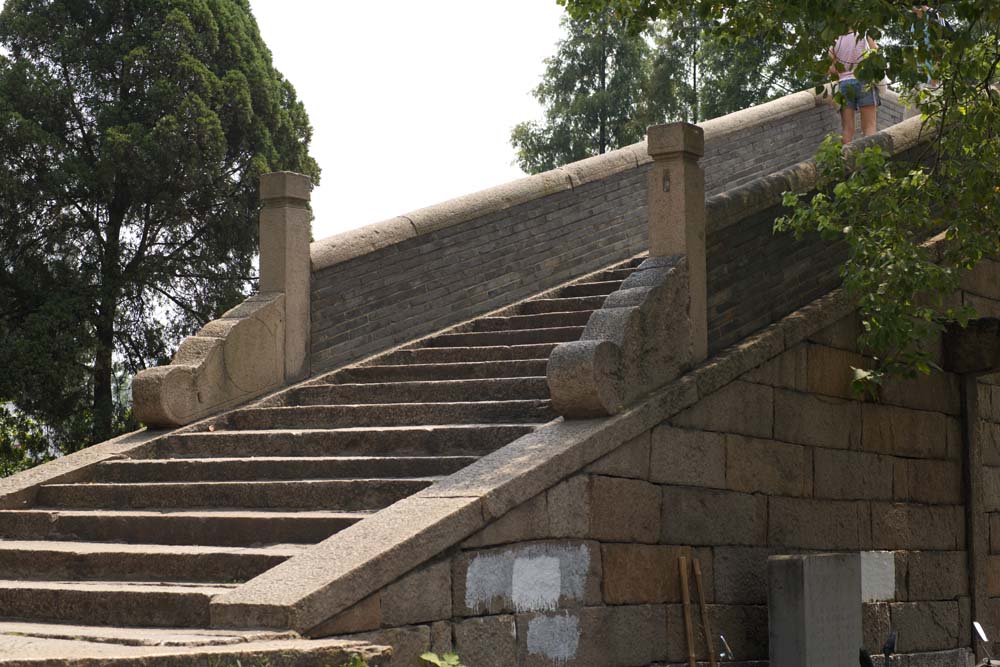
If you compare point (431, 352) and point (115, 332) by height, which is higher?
point (115, 332)

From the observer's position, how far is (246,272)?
750 inches

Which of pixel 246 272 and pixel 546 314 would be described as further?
pixel 246 272

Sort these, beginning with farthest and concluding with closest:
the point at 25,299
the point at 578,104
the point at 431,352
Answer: the point at 578,104 < the point at 25,299 < the point at 431,352

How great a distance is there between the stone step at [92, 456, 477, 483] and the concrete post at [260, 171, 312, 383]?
5.37 ft

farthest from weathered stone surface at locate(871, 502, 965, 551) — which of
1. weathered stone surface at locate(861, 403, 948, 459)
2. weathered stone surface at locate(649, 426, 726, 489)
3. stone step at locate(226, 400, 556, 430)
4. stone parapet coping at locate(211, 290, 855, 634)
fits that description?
stone step at locate(226, 400, 556, 430)

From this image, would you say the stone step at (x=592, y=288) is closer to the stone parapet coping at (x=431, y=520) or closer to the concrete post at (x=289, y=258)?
the concrete post at (x=289, y=258)

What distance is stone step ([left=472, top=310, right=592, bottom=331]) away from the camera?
943 cm

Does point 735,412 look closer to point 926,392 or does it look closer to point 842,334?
point 842,334

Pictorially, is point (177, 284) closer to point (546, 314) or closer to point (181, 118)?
point (181, 118)

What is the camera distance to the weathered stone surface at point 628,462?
6.63 metres

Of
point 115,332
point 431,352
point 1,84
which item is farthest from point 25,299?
point 431,352

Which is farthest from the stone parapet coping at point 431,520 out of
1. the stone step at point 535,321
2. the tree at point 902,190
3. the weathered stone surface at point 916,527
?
the weathered stone surface at point 916,527

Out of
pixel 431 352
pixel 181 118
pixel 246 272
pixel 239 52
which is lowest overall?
pixel 431 352

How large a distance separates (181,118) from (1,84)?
7.90ft
